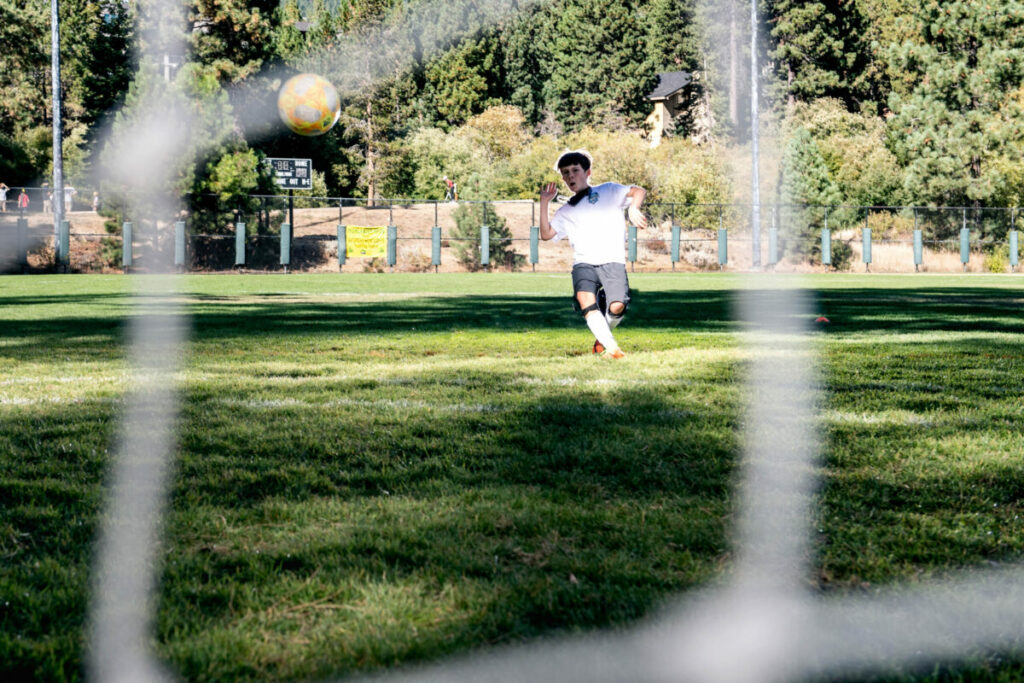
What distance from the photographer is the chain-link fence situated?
1505 inches

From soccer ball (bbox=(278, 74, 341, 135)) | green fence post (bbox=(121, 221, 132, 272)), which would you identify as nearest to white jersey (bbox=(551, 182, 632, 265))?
soccer ball (bbox=(278, 74, 341, 135))

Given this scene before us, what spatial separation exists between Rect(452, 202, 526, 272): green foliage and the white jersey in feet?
103

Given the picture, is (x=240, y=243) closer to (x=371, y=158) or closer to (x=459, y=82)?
(x=371, y=158)

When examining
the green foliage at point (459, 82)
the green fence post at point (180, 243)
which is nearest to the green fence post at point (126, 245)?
the green fence post at point (180, 243)

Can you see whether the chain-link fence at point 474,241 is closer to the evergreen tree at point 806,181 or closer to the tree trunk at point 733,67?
the evergreen tree at point 806,181

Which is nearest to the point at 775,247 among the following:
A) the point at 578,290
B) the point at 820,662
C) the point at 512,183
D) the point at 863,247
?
the point at 863,247

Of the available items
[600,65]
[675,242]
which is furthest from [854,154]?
[600,65]

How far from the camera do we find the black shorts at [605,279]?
9266 millimetres

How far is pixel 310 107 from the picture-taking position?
89.9 feet

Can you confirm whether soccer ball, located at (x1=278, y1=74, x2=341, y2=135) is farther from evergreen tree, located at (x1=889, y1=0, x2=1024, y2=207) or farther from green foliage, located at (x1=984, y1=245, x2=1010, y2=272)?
evergreen tree, located at (x1=889, y1=0, x2=1024, y2=207)

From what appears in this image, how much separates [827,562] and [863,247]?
129 ft

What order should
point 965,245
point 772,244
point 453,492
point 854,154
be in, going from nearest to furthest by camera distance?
1. point 453,492
2. point 772,244
3. point 965,245
4. point 854,154

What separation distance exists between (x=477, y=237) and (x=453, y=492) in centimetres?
3695

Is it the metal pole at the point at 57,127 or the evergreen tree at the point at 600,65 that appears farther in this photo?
the evergreen tree at the point at 600,65
